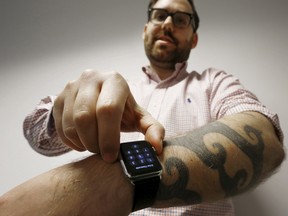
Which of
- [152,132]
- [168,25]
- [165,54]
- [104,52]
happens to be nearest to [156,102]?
[165,54]

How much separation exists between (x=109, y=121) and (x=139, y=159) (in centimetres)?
8

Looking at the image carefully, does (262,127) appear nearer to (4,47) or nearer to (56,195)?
(56,195)

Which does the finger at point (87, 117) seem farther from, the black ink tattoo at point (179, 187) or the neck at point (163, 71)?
the neck at point (163, 71)

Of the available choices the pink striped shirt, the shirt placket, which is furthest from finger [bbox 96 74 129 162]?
the shirt placket

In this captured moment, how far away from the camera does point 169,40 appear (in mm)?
1099

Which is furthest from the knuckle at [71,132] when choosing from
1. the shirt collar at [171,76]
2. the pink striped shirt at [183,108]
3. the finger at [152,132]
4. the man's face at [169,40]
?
the man's face at [169,40]

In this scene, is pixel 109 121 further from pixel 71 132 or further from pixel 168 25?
pixel 168 25

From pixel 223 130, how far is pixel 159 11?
2.94 feet

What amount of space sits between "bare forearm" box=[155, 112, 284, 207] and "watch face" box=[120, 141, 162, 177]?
1.5 inches

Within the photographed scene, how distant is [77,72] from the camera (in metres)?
1.42

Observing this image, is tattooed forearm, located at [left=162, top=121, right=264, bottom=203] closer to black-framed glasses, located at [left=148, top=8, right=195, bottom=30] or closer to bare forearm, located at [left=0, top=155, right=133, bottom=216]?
bare forearm, located at [left=0, top=155, right=133, bottom=216]

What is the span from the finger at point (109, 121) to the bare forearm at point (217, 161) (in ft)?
0.32

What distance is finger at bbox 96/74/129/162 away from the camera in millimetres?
336

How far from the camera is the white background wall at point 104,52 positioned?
1.09m
